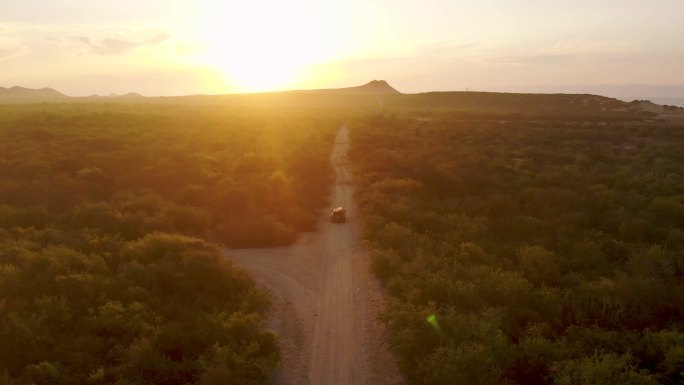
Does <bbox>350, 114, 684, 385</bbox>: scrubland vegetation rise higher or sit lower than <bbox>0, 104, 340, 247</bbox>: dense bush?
lower

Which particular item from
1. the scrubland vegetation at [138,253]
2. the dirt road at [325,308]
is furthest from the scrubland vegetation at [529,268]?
the scrubland vegetation at [138,253]

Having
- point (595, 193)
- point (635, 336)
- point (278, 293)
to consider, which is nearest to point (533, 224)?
point (595, 193)

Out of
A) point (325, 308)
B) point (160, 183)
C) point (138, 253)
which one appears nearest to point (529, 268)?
point (325, 308)

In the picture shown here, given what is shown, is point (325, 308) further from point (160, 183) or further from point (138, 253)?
point (160, 183)

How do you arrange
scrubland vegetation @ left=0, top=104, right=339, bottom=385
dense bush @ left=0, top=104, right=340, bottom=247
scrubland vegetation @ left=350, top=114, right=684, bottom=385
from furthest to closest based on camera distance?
1. dense bush @ left=0, top=104, right=340, bottom=247
2. scrubland vegetation @ left=0, top=104, right=339, bottom=385
3. scrubland vegetation @ left=350, top=114, right=684, bottom=385

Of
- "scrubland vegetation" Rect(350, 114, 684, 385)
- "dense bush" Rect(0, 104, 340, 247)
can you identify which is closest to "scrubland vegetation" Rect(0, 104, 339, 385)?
"dense bush" Rect(0, 104, 340, 247)

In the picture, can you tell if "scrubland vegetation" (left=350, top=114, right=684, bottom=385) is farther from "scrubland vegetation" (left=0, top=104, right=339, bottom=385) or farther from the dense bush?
the dense bush

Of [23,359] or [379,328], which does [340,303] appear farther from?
[23,359]
